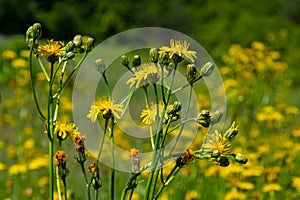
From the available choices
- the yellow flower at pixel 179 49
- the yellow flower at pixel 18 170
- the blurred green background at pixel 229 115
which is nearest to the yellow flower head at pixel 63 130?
the yellow flower at pixel 179 49

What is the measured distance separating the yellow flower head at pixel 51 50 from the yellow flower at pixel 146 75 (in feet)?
0.38

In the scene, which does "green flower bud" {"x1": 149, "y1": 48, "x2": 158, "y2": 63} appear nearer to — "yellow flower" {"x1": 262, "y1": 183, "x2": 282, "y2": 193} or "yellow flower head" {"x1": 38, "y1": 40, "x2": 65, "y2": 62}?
"yellow flower head" {"x1": 38, "y1": 40, "x2": 65, "y2": 62}

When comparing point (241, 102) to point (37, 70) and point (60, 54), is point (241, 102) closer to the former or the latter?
point (60, 54)

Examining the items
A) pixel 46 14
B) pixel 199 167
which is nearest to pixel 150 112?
pixel 199 167

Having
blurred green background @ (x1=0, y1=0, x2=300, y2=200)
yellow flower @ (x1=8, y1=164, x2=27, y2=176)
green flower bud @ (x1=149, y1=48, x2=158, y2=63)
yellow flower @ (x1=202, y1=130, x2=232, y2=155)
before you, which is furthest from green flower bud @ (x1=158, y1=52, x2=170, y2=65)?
yellow flower @ (x1=8, y1=164, x2=27, y2=176)

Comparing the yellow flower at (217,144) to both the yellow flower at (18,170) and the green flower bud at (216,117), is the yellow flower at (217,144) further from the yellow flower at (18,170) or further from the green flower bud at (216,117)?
the yellow flower at (18,170)

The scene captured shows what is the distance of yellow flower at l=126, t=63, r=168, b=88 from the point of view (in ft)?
2.91

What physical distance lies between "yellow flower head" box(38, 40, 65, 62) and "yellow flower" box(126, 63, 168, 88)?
4.6 inches

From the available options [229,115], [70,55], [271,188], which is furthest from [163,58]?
[229,115]

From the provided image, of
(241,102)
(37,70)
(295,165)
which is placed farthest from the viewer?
(37,70)

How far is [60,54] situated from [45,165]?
48.7 inches

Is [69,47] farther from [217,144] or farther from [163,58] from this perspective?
[217,144]

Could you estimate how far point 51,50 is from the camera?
934mm

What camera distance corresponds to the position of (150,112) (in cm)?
90
